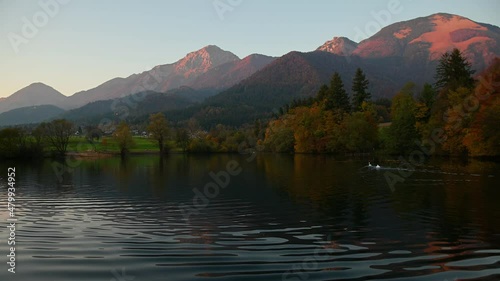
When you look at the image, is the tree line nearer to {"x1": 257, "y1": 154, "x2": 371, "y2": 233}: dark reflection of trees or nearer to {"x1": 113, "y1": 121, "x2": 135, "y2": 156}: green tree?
{"x1": 257, "y1": 154, "x2": 371, "y2": 233}: dark reflection of trees

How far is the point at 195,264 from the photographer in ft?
50.4

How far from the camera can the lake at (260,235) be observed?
570 inches

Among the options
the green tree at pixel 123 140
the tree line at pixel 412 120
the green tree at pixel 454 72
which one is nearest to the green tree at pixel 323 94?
the tree line at pixel 412 120

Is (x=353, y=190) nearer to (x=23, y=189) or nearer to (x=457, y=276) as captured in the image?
(x=457, y=276)

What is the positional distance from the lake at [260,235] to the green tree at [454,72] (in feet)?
214

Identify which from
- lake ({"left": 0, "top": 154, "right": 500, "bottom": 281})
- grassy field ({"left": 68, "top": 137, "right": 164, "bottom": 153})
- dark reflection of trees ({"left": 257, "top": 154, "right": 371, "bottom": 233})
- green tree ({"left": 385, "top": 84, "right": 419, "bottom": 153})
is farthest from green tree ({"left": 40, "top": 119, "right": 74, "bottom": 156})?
dark reflection of trees ({"left": 257, "top": 154, "right": 371, "bottom": 233})

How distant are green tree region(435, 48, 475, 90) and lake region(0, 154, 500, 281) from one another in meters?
65.2

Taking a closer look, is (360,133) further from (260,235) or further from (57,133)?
(260,235)

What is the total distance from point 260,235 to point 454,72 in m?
96.7

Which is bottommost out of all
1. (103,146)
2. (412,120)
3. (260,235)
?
(260,235)

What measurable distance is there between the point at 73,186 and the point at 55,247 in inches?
1204

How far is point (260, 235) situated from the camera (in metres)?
20.3

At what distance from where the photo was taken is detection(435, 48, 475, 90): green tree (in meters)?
95.2

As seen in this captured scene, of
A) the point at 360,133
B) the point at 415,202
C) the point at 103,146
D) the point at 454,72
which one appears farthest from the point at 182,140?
the point at 415,202
